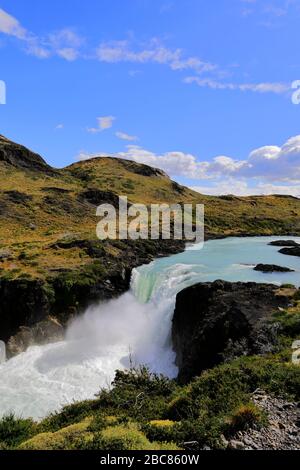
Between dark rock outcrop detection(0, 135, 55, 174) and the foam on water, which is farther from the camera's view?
dark rock outcrop detection(0, 135, 55, 174)

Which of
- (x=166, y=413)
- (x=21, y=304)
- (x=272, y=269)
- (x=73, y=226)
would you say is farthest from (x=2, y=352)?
(x=73, y=226)

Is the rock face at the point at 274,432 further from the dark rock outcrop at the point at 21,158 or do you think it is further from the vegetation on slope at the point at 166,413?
the dark rock outcrop at the point at 21,158

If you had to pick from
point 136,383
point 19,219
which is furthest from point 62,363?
point 19,219

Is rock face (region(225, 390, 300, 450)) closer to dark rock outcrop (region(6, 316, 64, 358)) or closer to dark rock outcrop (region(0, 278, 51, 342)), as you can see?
dark rock outcrop (region(6, 316, 64, 358))

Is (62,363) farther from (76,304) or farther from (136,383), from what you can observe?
(136,383)

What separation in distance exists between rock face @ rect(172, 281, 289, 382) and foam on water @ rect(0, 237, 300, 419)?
284cm

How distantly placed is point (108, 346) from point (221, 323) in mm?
14008

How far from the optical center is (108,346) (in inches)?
1452

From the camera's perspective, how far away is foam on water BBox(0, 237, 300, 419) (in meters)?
29.0

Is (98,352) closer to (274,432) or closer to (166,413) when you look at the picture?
(166,413)

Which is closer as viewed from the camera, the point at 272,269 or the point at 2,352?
the point at 2,352

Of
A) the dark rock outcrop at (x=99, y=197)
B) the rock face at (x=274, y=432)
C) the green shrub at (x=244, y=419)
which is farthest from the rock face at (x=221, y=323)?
the dark rock outcrop at (x=99, y=197)

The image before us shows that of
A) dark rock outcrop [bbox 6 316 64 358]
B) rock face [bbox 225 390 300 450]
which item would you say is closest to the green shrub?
rock face [bbox 225 390 300 450]
